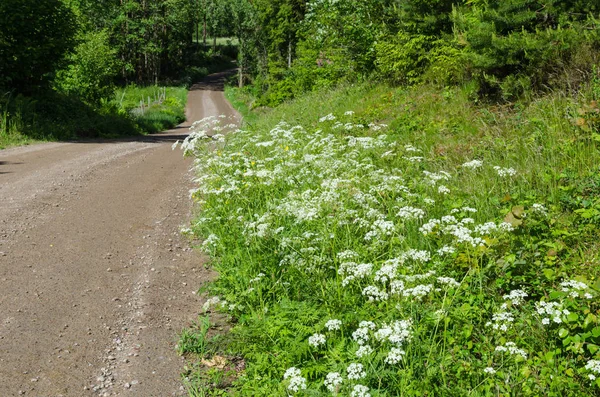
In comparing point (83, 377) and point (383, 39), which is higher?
point (383, 39)

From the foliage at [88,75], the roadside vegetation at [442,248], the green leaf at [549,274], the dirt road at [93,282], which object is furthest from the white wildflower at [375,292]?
the foliage at [88,75]

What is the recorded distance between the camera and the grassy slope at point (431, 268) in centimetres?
351

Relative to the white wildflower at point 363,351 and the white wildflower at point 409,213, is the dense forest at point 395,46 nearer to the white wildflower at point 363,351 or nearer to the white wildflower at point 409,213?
the white wildflower at point 409,213

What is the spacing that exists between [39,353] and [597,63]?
867 cm

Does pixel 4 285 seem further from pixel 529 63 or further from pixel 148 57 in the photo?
pixel 148 57

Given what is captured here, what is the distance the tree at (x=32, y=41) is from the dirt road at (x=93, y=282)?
9696mm

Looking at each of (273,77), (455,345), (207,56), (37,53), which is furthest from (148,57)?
(455,345)

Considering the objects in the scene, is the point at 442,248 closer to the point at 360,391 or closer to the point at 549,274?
the point at 549,274

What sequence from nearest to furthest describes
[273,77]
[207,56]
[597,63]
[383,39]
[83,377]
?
[83,377], [597,63], [383,39], [273,77], [207,56]

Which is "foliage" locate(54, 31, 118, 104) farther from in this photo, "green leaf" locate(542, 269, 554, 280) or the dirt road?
"green leaf" locate(542, 269, 554, 280)

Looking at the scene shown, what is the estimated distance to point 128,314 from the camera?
5.13m

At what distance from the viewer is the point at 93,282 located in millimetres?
5770

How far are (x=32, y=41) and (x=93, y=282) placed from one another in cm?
1690

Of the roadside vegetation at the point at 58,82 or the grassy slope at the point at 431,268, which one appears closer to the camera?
the grassy slope at the point at 431,268
